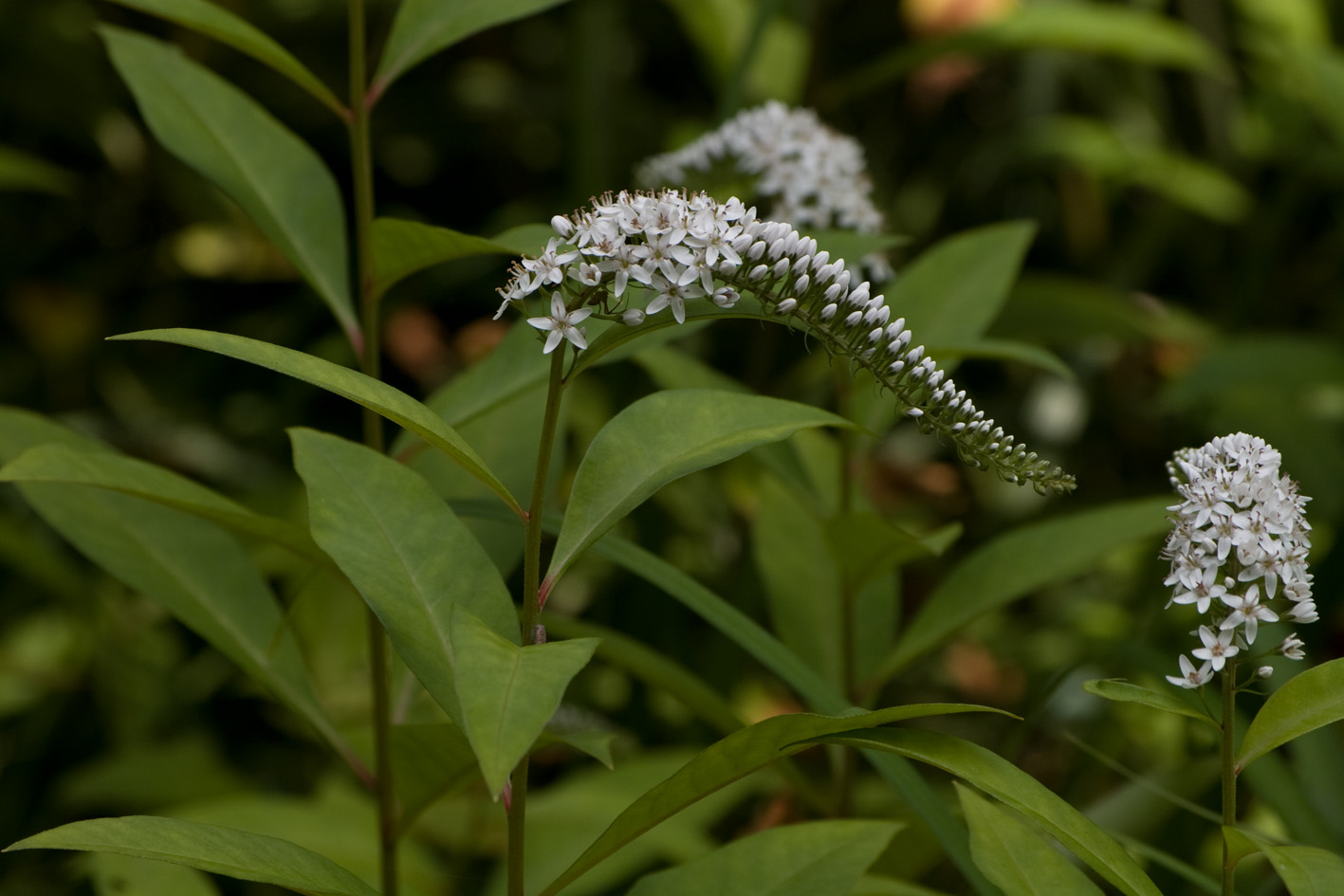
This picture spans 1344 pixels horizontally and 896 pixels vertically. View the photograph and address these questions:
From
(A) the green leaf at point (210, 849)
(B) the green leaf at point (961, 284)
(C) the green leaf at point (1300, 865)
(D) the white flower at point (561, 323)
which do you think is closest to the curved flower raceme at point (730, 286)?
(D) the white flower at point (561, 323)

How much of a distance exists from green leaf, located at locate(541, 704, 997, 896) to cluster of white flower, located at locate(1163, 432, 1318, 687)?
0.14 metres

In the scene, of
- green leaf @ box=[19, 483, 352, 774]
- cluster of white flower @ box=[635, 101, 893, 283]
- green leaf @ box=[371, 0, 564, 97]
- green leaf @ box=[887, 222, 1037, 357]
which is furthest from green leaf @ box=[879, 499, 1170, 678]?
green leaf @ box=[371, 0, 564, 97]

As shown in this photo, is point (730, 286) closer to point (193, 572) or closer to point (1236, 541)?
point (1236, 541)

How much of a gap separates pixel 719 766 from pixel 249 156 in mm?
733

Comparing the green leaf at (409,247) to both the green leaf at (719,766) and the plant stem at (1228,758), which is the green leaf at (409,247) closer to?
the green leaf at (719,766)

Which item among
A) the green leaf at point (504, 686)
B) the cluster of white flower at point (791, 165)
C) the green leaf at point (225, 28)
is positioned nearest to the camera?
the green leaf at point (504, 686)

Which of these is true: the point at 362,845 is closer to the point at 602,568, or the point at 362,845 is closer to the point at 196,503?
the point at 196,503

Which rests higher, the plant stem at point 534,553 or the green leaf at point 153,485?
the green leaf at point 153,485

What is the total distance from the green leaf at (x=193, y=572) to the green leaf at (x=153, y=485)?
0.47 feet

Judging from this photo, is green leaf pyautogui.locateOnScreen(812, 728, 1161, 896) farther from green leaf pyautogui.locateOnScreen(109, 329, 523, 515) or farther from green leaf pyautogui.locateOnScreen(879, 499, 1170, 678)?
green leaf pyautogui.locateOnScreen(879, 499, 1170, 678)

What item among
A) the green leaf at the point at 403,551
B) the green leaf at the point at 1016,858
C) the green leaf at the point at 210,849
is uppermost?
the green leaf at the point at 403,551

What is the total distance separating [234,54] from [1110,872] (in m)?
2.32

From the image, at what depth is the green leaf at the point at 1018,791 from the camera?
2.36 ft

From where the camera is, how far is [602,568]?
2189 mm
